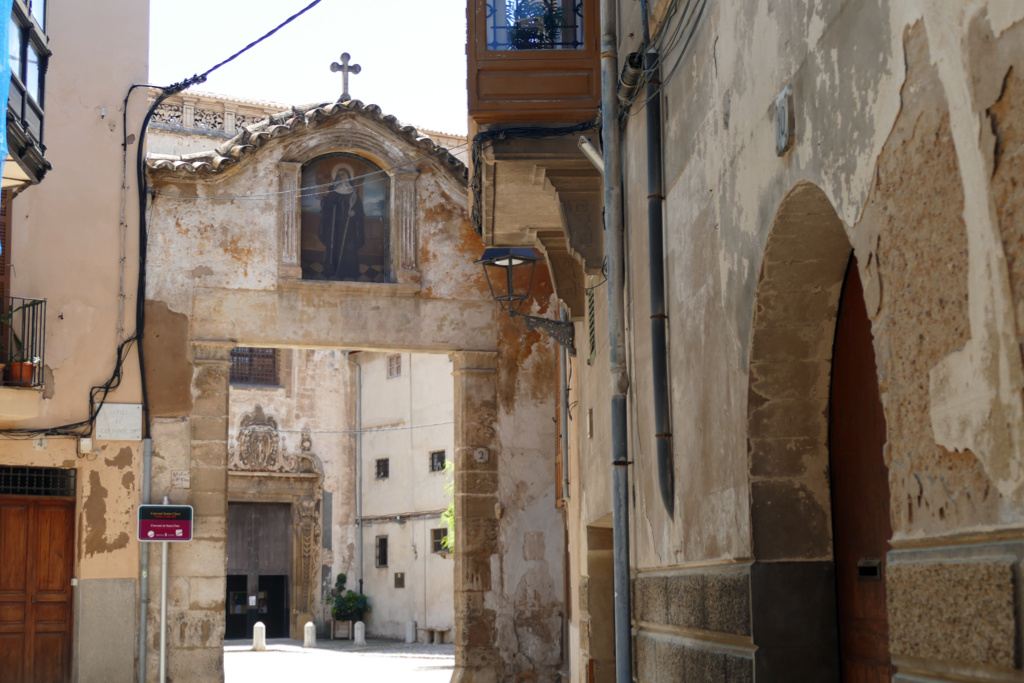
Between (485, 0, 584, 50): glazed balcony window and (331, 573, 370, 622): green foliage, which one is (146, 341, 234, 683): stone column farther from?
(331, 573, 370, 622): green foliage

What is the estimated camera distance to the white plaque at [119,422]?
14.8 m

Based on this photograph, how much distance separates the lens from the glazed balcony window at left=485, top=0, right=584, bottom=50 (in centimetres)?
839

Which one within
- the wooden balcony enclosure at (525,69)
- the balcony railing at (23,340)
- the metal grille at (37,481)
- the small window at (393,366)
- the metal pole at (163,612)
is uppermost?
the small window at (393,366)

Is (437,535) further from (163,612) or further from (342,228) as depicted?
(163,612)

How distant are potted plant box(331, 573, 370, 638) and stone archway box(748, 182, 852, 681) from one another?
25.3 m

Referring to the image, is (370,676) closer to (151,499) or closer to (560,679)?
(560,679)

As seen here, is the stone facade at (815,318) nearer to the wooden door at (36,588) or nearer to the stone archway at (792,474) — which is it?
the stone archway at (792,474)

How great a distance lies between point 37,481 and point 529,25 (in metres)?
9.60

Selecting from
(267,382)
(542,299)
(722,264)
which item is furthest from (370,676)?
(722,264)

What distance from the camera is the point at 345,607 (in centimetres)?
2880

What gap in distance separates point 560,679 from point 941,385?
13959 mm

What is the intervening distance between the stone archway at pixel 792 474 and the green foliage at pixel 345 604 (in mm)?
25340

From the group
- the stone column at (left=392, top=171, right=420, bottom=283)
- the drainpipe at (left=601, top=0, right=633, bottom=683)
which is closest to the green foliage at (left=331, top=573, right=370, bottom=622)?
the stone column at (left=392, top=171, right=420, bottom=283)

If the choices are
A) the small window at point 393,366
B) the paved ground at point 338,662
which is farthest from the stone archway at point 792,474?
the small window at point 393,366
